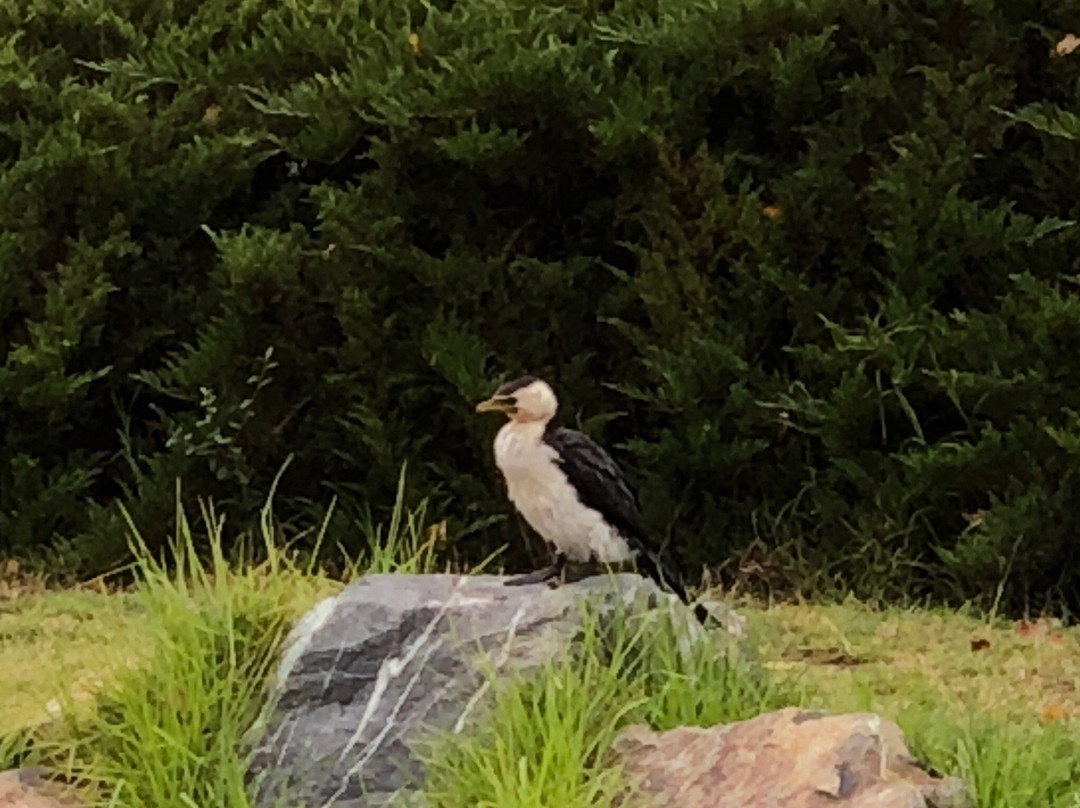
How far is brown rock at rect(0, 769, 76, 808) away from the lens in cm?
442

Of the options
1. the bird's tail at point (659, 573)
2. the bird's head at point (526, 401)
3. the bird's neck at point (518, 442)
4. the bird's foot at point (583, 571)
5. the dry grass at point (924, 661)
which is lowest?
the dry grass at point (924, 661)

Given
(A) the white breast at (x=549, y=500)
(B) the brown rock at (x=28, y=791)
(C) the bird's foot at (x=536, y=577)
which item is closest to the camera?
(B) the brown rock at (x=28, y=791)

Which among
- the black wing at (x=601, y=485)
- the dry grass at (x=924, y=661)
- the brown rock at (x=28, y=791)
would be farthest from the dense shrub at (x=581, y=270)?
the brown rock at (x=28, y=791)

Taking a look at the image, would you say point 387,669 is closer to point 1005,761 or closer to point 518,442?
point 518,442

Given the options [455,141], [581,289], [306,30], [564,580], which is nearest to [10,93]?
[306,30]

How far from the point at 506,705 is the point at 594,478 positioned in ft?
3.17

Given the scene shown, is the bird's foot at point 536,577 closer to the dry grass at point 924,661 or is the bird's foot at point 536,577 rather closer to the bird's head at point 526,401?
the bird's head at point 526,401

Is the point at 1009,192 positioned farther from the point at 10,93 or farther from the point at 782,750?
the point at 10,93

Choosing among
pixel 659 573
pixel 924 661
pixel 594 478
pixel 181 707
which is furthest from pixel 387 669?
pixel 924 661

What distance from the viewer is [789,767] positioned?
4.09 m

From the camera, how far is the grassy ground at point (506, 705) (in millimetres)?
4230

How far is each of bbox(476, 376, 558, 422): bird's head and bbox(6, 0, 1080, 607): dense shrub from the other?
1.51 m

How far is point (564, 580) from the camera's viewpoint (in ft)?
17.0

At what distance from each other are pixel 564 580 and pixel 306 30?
3.01 meters
